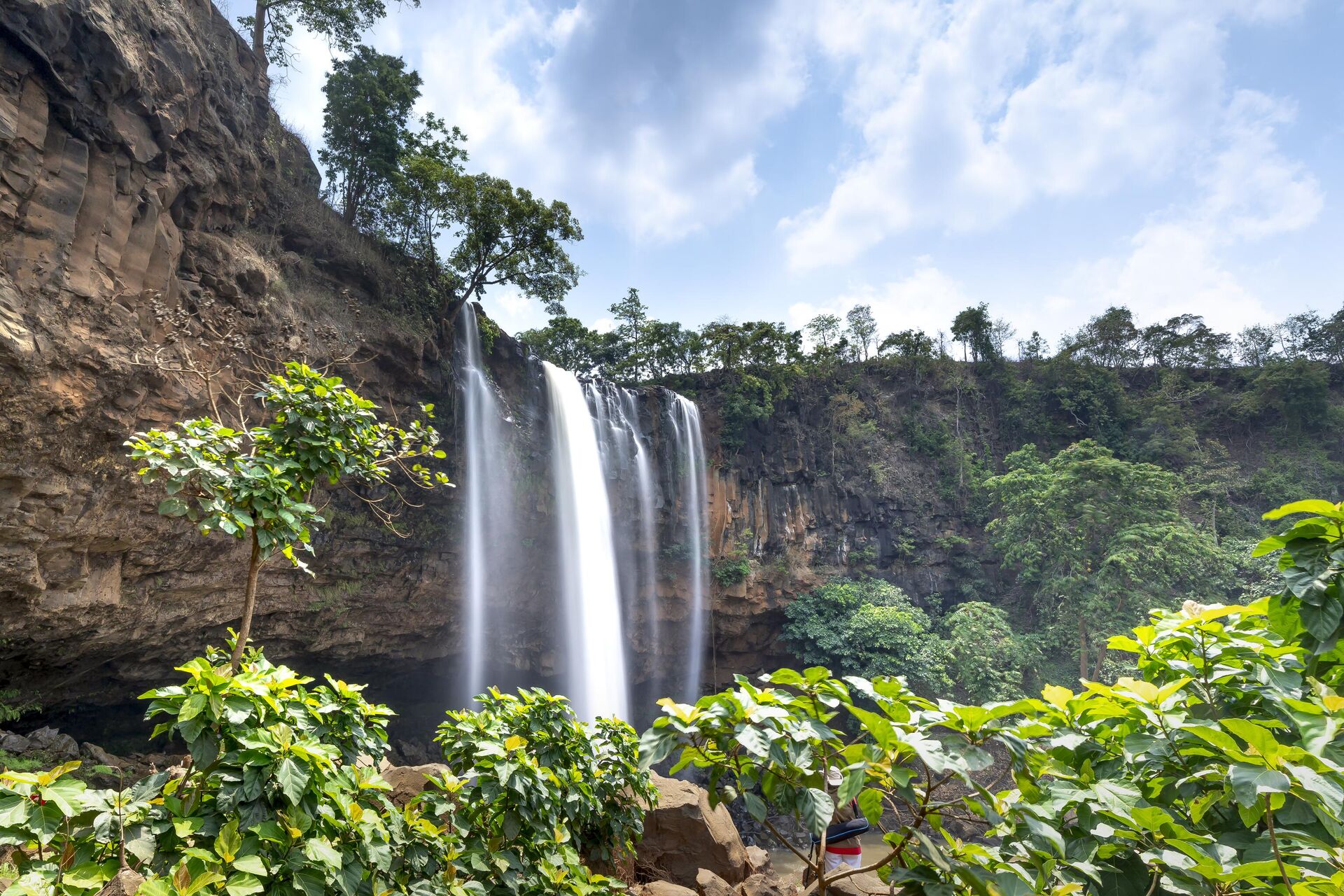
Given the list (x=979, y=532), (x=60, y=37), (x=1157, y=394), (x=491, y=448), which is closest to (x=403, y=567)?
(x=491, y=448)

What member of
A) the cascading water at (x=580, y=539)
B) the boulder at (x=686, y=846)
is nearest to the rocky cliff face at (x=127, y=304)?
the cascading water at (x=580, y=539)

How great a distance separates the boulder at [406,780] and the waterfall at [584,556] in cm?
1208

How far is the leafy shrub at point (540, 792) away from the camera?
9.25ft

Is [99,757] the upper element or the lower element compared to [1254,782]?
lower

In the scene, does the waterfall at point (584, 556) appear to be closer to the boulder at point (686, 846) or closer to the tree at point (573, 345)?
the tree at point (573, 345)

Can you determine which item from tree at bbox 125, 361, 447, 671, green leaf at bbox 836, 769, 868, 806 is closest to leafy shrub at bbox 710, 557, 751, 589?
tree at bbox 125, 361, 447, 671

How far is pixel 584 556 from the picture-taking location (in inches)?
698

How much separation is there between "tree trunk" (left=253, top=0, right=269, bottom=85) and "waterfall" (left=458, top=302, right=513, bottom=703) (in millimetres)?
6004

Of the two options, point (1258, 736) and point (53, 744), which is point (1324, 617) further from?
point (53, 744)

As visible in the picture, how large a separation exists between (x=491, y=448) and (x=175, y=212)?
7996 millimetres

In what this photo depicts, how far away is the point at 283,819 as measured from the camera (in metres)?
2.11

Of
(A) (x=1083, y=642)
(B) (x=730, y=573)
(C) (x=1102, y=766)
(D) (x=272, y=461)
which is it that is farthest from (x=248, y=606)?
(A) (x=1083, y=642)

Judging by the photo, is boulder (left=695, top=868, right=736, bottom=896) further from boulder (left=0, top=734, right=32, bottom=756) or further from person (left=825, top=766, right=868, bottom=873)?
boulder (left=0, top=734, right=32, bottom=756)

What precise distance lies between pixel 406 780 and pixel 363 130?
15356 mm
